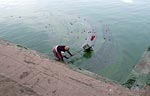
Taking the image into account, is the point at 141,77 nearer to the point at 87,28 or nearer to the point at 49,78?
the point at 49,78

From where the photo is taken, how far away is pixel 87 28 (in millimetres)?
13773

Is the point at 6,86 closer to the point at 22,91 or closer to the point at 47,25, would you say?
the point at 22,91

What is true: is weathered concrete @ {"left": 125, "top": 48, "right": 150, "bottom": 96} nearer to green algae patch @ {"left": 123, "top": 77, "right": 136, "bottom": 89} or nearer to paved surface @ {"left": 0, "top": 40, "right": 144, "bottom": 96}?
green algae patch @ {"left": 123, "top": 77, "right": 136, "bottom": 89}

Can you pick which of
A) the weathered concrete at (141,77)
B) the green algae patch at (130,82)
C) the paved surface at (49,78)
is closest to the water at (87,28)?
the weathered concrete at (141,77)

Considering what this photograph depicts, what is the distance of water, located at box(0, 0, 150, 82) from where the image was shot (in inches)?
409

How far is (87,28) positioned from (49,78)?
6.51 m

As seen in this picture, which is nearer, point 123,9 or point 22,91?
point 22,91

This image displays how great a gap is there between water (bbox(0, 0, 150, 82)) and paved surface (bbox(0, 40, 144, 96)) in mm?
1672

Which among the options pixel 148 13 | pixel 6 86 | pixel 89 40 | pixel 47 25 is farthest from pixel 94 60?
pixel 148 13

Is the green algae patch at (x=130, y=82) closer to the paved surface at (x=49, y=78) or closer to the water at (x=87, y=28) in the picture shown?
the paved surface at (x=49, y=78)

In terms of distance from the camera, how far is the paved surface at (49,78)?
7.11 m

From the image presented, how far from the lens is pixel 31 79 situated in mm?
7793

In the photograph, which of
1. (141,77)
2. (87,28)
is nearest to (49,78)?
(141,77)

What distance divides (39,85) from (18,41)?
593cm
